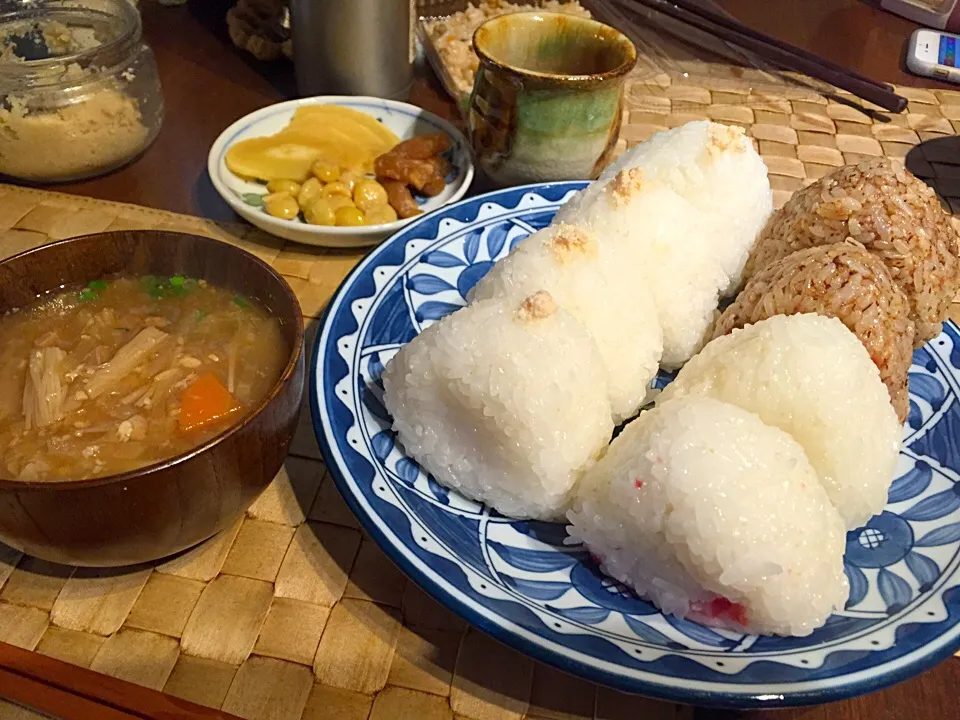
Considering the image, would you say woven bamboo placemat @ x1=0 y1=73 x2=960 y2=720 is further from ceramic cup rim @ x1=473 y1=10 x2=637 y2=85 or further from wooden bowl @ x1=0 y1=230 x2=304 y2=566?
ceramic cup rim @ x1=473 y1=10 x2=637 y2=85

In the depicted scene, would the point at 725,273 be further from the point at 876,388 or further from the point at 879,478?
the point at 879,478

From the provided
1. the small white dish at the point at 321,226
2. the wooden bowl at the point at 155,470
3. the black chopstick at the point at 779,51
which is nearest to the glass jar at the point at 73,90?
the small white dish at the point at 321,226

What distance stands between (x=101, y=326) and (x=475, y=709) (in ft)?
2.83

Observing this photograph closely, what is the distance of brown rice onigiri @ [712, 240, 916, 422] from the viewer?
1.27 meters

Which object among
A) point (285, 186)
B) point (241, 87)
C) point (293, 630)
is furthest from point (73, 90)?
point (293, 630)

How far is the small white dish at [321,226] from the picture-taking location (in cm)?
180

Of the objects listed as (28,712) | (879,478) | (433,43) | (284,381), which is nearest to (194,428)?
(284,381)

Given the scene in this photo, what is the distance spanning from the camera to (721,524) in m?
1.00

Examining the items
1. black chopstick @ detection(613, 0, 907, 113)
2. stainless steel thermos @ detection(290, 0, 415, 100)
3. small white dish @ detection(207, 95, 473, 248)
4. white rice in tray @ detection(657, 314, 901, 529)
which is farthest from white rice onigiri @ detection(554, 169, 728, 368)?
black chopstick @ detection(613, 0, 907, 113)

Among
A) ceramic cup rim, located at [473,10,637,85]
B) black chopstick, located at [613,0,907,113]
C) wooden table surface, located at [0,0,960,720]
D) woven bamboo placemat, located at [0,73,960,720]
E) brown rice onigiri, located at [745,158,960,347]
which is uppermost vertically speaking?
ceramic cup rim, located at [473,10,637,85]

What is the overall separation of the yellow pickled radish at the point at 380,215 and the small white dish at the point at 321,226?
0.05 meters

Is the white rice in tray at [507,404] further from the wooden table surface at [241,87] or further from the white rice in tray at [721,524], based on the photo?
the wooden table surface at [241,87]

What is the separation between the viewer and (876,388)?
3.91 ft

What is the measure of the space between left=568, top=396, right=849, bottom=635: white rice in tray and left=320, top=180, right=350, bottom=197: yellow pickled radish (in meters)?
1.11
